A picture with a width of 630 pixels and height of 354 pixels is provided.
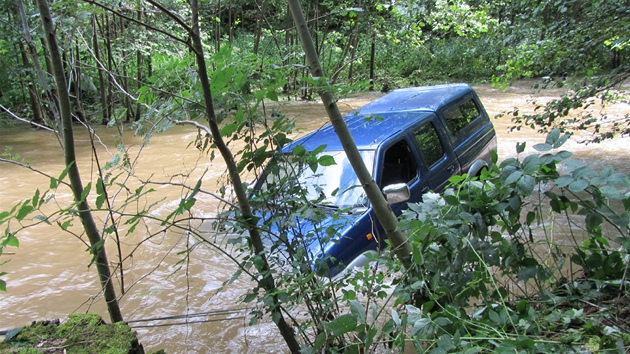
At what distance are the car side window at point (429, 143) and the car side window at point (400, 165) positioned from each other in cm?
18

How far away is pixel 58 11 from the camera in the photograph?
8.85 feet

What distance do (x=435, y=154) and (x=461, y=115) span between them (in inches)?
45.5

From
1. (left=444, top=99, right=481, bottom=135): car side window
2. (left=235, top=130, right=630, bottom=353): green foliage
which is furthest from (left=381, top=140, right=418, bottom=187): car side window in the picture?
(left=235, top=130, right=630, bottom=353): green foliage

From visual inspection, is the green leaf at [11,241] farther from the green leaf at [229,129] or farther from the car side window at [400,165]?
the car side window at [400,165]

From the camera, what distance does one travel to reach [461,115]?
6.21m

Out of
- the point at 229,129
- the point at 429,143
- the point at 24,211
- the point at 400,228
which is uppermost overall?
the point at 229,129

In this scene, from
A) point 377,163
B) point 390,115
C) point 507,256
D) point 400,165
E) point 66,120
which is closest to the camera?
point 507,256

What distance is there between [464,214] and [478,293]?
333 mm

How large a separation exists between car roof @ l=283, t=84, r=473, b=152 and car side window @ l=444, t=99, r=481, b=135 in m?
0.15

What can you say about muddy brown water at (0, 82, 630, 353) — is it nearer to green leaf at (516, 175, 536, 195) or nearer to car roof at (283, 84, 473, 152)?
car roof at (283, 84, 473, 152)

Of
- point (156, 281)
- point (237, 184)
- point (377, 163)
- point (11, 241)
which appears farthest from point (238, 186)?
point (156, 281)

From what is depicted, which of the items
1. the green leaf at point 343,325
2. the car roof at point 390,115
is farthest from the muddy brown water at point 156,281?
the green leaf at point 343,325

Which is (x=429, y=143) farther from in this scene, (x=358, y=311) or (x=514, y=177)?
(x=358, y=311)

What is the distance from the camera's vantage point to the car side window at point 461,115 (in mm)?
5869
